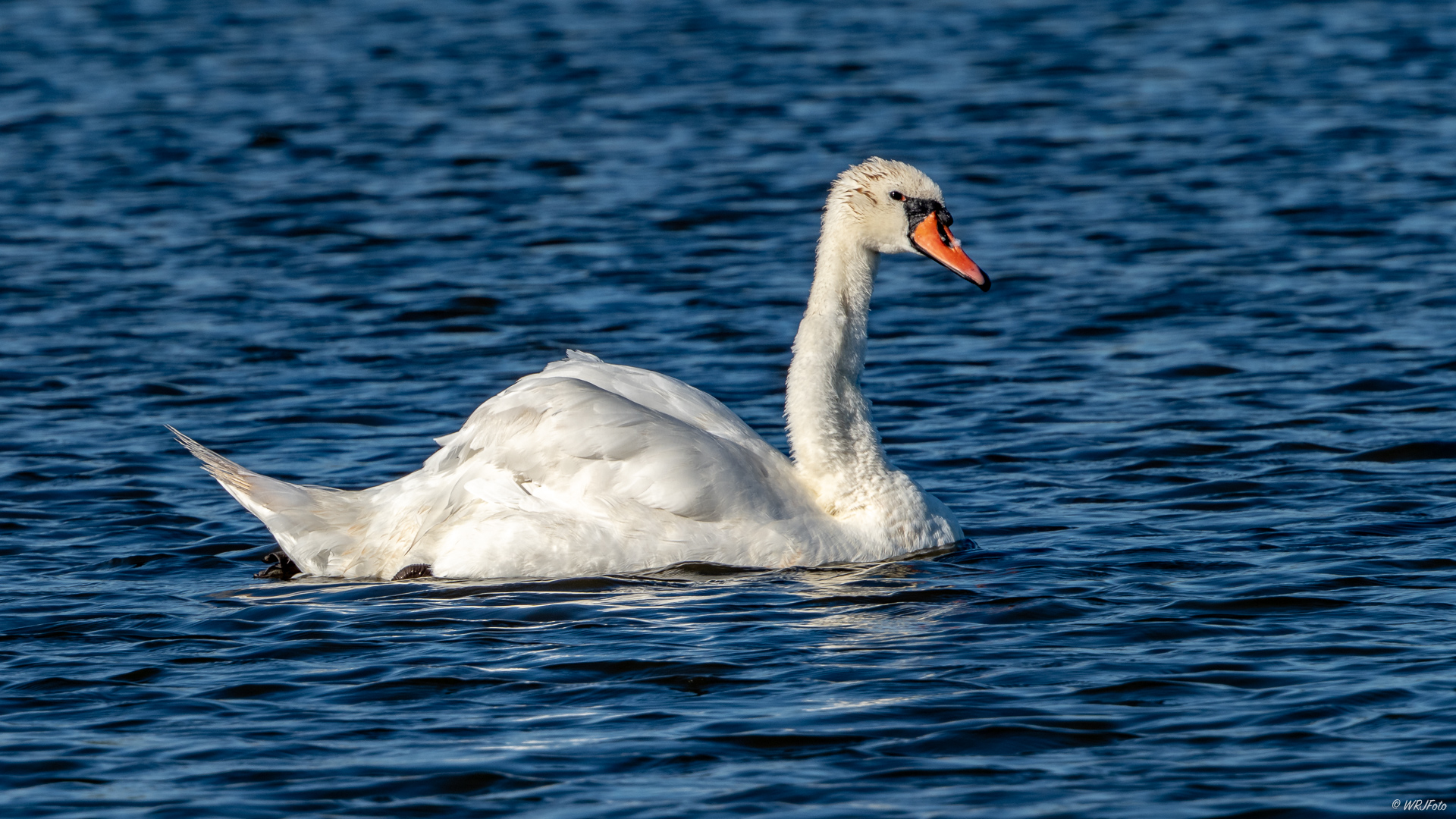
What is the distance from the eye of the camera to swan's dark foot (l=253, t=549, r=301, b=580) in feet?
33.5

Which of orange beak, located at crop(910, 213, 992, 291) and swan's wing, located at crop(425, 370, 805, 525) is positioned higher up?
orange beak, located at crop(910, 213, 992, 291)

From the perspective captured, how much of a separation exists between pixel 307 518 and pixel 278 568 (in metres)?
0.31

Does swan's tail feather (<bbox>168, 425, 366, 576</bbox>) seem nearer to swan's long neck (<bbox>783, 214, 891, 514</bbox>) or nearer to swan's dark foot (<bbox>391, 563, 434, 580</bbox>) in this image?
swan's dark foot (<bbox>391, 563, 434, 580</bbox>)

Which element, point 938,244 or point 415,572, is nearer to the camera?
point 415,572

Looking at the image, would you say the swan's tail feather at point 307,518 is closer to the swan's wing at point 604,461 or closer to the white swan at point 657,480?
the white swan at point 657,480

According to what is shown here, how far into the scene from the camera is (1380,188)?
1969 cm

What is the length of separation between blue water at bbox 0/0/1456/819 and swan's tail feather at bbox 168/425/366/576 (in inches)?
10.7

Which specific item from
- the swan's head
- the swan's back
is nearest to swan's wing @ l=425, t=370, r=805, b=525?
the swan's back

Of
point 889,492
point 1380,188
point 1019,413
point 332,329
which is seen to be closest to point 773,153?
point 1380,188

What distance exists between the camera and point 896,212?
10562 millimetres

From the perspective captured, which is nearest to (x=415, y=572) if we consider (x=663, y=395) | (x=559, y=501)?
(x=559, y=501)

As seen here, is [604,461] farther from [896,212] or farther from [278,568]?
[896,212]

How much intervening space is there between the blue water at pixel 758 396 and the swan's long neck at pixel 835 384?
0.62 meters

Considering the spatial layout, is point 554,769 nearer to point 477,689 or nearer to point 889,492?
point 477,689
